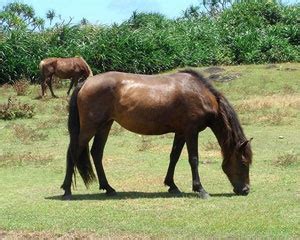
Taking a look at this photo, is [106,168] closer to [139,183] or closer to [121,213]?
[139,183]

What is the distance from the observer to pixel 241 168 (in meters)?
10.6

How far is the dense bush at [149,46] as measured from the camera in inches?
1241

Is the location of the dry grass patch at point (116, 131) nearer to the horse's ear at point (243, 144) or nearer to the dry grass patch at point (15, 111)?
the dry grass patch at point (15, 111)

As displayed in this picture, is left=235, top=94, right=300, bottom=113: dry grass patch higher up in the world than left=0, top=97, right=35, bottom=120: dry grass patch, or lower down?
lower down

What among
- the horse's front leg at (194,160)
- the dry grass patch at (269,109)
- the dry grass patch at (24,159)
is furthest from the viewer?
the dry grass patch at (269,109)

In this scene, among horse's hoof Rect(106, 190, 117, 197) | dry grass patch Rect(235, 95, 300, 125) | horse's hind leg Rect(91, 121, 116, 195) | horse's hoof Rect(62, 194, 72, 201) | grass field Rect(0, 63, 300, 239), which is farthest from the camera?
dry grass patch Rect(235, 95, 300, 125)

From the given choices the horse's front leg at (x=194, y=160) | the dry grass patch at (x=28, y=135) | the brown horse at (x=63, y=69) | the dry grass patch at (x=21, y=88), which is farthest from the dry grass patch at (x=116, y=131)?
the dry grass patch at (x=21, y=88)

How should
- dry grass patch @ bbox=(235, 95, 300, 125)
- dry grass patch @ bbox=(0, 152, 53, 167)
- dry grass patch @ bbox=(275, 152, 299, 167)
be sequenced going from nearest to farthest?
1. dry grass patch @ bbox=(275, 152, 299, 167)
2. dry grass patch @ bbox=(0, 152, 53, 167)
3. dry grass patch @ bbox=(235, 95, 300, 125)

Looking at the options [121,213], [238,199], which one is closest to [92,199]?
[121,213]

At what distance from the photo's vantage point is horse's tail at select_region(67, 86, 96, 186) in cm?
1058

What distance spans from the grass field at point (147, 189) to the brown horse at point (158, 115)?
0.46 metres

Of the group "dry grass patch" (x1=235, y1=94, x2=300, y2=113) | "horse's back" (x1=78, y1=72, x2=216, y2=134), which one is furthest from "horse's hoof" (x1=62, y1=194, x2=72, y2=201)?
"dry grass patch" (x1=235, y1=94, x2=300, y2=113)

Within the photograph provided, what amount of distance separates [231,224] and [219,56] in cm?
2521

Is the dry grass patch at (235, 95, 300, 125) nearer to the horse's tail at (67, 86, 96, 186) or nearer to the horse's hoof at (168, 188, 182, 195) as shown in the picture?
the horse's hoof at (168, 188, 182, 195)
